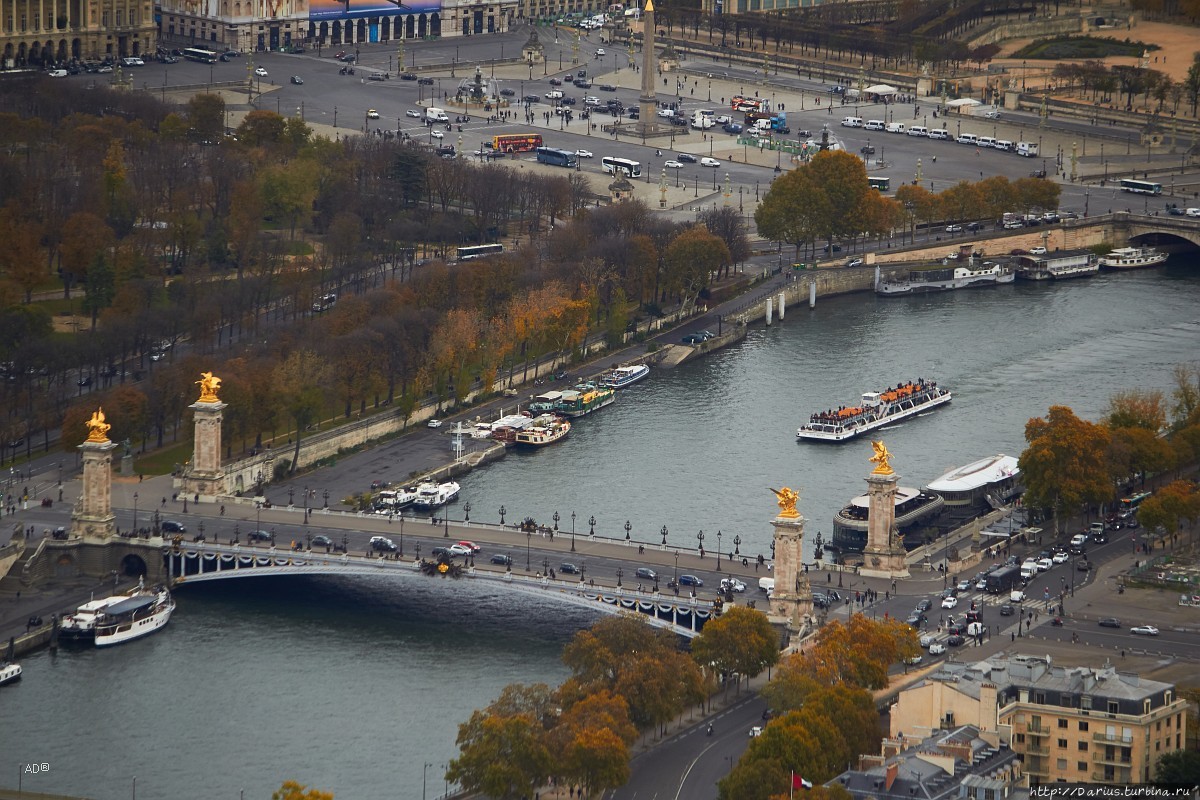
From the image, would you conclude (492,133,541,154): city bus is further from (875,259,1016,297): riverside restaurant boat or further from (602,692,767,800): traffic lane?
(602,692,767,800): traffic lane

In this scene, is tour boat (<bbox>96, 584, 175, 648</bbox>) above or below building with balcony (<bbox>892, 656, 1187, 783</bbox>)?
below

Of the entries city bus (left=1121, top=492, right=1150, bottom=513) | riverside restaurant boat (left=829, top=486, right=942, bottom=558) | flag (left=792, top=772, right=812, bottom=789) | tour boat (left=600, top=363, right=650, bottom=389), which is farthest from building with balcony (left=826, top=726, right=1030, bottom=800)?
tour boat (left=600, top=363, right=650, bottom=389)

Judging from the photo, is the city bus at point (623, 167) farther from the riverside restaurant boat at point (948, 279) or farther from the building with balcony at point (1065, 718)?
the building with balcony at point (1065, 718)

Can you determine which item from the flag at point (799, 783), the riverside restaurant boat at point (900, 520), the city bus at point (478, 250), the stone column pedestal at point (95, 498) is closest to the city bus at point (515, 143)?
the city bus at point (478, 250)

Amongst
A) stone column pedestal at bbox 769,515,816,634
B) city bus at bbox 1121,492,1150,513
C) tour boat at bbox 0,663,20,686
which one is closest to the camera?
tour boat at bbox 0,663,20,686

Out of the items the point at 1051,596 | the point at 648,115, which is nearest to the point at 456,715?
the point at 1051,596

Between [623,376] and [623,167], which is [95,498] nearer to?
[623,376]
